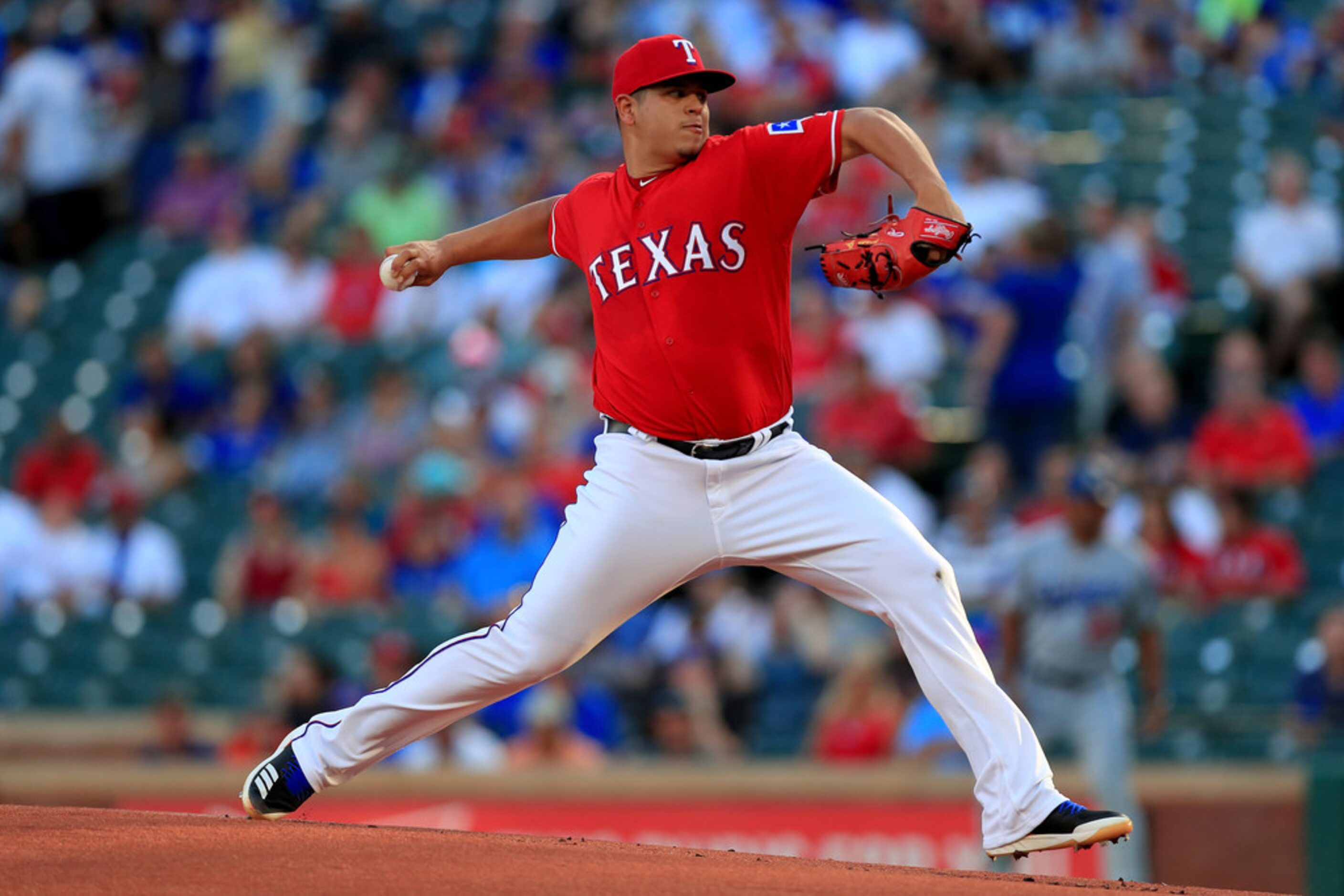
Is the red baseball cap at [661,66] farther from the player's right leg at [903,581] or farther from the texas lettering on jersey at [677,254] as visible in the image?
the player's right leg at [903,581]

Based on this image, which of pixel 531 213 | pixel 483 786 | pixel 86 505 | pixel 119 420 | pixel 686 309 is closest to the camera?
pixel 686 309

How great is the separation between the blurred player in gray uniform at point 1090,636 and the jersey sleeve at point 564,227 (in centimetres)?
365

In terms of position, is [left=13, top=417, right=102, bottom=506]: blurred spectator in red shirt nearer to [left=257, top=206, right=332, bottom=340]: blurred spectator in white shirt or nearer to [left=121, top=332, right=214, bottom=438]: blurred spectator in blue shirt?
[left=121, top=332, right=214, bottom=438]: blurred spectator in blue shirt

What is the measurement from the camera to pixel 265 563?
10.9 metres

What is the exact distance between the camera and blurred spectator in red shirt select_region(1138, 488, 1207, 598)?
360 inches

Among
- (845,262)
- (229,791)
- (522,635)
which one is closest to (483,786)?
(229,791)

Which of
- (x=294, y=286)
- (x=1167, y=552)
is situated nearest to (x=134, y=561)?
(x=294, y=286)

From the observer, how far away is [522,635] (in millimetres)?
4652

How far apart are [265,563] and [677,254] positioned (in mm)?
6795

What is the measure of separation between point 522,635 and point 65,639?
749 centimetres

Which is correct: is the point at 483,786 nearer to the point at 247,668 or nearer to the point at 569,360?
the point at 247,668

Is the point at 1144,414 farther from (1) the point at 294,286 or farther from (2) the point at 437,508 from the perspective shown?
(1) the point at 294,286

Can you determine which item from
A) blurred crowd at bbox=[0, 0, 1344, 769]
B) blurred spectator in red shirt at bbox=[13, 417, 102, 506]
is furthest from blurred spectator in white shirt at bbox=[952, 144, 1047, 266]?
blurred spectator in red shirt at bbox=[13, 417, 102, 506]

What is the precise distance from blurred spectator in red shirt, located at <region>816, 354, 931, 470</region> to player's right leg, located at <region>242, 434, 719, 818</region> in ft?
17.7
